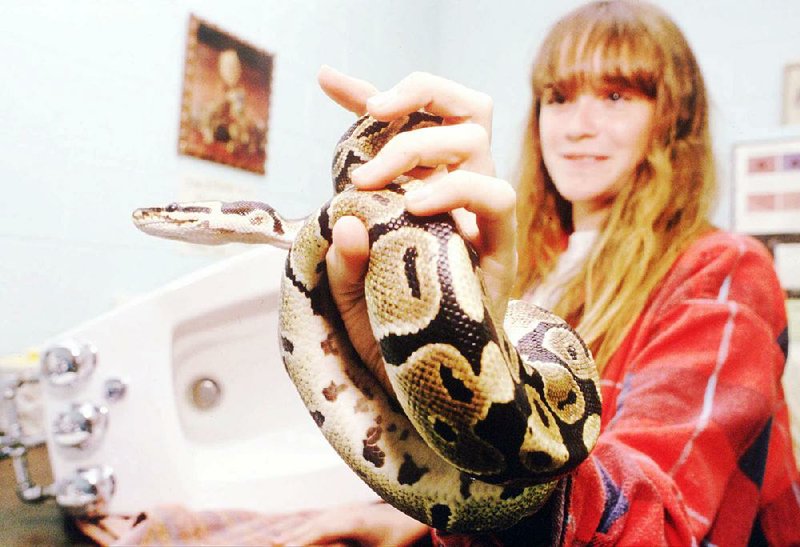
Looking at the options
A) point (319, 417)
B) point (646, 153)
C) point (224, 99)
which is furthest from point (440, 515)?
point (224, 99)

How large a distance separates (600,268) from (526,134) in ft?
1.50

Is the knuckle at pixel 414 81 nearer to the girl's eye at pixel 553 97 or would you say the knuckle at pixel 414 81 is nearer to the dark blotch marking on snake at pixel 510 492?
the dark blotch marking on snake at pixel 510 492

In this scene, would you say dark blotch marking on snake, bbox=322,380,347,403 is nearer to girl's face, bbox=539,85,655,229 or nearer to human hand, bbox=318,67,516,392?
human hand, bbox=318,67,516,392

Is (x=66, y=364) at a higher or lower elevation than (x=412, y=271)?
lower

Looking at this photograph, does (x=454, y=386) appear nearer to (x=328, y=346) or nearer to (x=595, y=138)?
(x=328, y=346)

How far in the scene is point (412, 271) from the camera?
0.51 metres

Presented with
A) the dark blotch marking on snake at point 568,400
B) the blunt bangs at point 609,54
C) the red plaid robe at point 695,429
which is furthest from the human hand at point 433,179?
the blunt bangs at point 609,54

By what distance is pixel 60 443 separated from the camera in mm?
1154

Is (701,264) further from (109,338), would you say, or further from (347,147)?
(109,338)

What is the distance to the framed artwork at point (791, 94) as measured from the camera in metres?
2.12

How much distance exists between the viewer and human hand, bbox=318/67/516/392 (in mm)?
503

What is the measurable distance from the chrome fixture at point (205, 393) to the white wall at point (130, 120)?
26cm

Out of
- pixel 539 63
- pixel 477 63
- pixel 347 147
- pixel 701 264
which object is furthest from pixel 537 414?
pixel 477 63

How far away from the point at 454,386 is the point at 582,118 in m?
0.99
